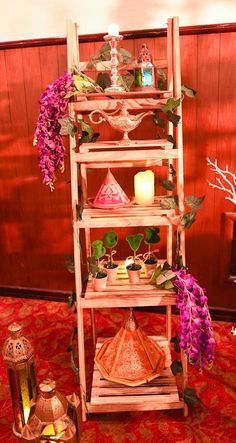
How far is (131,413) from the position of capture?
1.88m

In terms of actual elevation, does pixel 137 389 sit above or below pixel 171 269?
below

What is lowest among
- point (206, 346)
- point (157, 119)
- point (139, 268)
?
point (206, 346)

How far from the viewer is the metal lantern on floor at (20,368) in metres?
1.54

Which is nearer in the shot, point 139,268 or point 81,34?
point 139,268

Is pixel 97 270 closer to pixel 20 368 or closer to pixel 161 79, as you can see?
pixel 20 368

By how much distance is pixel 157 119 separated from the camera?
1.87 m

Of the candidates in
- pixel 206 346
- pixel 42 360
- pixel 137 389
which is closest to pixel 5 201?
pixel 42 360

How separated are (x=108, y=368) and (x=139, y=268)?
516 millimetres

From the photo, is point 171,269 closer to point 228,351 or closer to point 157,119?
point 157,119

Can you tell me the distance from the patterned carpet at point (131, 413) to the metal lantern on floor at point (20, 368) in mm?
234

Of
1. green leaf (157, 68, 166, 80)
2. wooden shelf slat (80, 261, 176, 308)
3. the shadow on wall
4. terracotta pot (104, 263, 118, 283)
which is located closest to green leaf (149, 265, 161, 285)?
wooden shelf slat (80, 261, 176, 308)

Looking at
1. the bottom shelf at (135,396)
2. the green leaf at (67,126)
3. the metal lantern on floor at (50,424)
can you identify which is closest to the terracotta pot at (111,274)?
the bottom shelf at (135,396)

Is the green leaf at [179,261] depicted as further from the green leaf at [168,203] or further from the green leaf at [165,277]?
the green leaf at [168,203]

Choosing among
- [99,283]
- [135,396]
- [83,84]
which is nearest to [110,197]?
[99,283]
